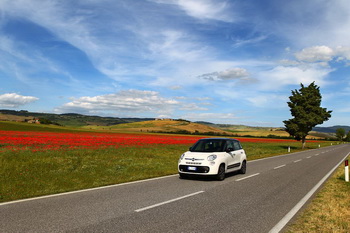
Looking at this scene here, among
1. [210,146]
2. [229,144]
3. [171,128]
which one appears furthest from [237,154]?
[171,128]

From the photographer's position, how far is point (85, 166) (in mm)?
14797

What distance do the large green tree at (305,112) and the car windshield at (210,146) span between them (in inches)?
1415

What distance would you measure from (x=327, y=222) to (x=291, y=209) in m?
1.17

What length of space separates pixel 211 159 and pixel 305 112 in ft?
130

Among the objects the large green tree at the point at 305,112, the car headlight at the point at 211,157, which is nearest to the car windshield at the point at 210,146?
the car headlight at the point at 211,157

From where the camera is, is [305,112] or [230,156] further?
[305,112]

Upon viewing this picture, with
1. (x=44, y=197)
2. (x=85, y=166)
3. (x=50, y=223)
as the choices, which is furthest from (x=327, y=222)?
(x=85, y=166)

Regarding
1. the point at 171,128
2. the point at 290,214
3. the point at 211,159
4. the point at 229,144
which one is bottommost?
the point at 290,214

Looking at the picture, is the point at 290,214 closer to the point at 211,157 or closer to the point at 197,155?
the point at 211,157

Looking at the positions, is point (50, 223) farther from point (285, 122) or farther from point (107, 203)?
point (285, 122)

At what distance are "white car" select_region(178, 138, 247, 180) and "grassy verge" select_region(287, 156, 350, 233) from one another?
12.0 ft

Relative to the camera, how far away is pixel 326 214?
6.39 meters

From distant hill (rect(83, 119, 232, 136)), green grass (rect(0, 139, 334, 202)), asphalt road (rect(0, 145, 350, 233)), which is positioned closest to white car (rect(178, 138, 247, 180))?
asphalt road (rect(0, 145, 350, 233))

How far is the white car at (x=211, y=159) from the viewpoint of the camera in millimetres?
10852
